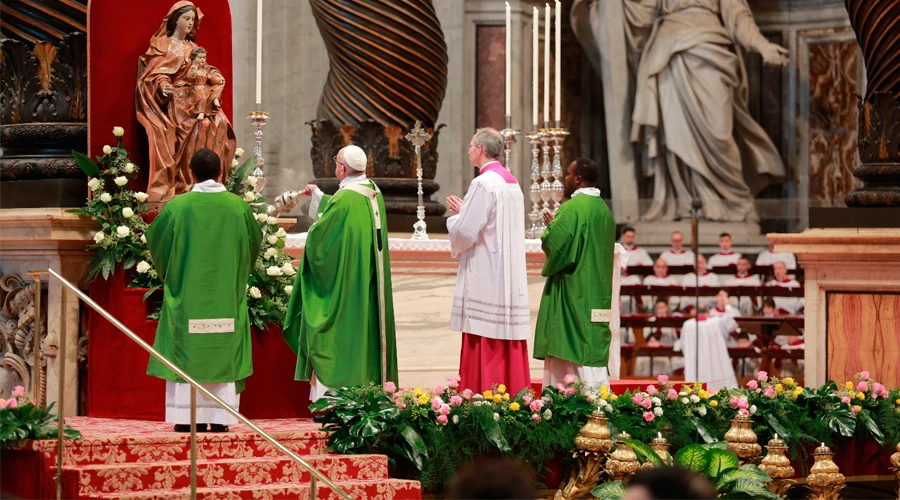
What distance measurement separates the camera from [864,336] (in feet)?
32.9

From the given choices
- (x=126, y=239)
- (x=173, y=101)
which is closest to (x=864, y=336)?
(x=173, y=101)

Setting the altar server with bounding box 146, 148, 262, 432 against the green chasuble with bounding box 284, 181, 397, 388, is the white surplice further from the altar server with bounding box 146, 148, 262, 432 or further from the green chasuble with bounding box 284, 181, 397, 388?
the altar server with bounding box 146, 148, 262, 432

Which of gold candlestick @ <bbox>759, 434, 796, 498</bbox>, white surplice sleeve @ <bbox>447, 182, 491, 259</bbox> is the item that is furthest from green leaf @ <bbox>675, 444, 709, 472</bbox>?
white surplice sleeve @ <bbox>447, 182, 491, 259</bbox>

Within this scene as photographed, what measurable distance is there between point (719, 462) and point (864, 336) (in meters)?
3.08

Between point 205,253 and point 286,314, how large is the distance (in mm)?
858

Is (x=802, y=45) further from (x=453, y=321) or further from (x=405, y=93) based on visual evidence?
(x=453, y=321)

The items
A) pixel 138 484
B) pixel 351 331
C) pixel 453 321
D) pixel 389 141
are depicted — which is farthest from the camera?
pixel 389 141

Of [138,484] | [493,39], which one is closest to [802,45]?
[493,39]

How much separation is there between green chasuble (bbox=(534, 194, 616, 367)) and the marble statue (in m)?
6.29

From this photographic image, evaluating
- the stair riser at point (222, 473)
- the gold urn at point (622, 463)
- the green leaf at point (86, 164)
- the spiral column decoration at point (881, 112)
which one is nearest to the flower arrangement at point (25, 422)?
the stair riser at point (222, 473)

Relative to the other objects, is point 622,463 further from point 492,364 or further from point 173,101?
point 173,101

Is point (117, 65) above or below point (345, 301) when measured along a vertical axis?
above

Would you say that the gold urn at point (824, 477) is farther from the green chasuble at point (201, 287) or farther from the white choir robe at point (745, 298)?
the white choir robe at point (745, 298)

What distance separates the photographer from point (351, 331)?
8242 millimetres
